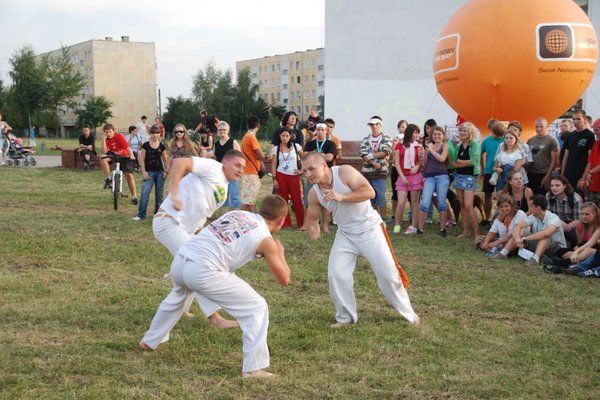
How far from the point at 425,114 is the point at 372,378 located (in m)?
32.5

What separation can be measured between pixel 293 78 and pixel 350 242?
106997 mm

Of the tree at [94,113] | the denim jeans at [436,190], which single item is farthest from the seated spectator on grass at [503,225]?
the tree at [94,113]

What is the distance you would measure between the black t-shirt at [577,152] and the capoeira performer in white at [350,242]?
5079mm

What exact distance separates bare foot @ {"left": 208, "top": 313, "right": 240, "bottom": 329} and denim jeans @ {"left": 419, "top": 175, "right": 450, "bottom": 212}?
5556 millimetres

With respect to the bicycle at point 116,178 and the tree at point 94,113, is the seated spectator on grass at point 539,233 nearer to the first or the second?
the bicycle at point 116,178

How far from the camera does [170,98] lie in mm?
75062

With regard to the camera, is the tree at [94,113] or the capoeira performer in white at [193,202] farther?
the tree at [94,113]

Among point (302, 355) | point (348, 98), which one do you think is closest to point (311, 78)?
point (348, 98)

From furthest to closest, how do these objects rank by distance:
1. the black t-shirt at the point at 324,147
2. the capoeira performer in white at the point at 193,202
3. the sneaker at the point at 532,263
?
1. the black t-shirt at the point at 324,147
2. the sneaker at the point at 532,263
3. the capoeira performer in white at the point at 193,202

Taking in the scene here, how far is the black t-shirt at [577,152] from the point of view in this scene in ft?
32.2

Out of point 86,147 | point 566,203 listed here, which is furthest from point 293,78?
point 566,203

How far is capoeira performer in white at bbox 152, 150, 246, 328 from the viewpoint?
5809mm

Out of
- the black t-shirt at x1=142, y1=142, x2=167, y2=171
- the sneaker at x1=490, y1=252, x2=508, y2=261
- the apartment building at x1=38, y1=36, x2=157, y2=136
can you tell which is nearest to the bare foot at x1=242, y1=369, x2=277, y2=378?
the sneaker at x1=490, y1=252, x2=508, y2=261

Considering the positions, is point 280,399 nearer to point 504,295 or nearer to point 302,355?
Answer: point 302,355
